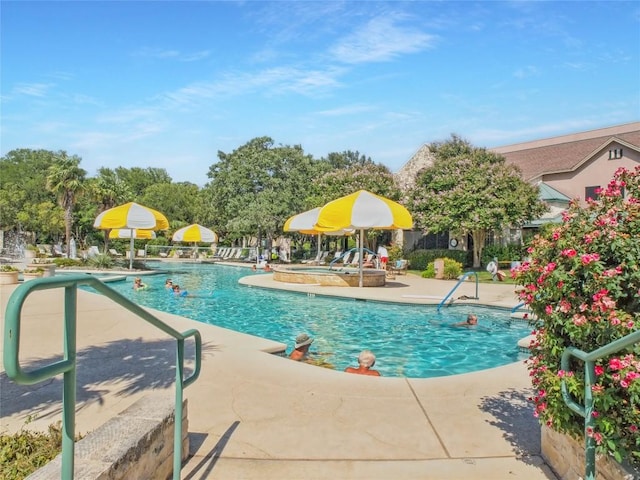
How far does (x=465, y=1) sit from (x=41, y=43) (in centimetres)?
1143

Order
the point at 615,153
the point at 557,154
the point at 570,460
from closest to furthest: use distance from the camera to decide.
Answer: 1. the point at 570,460
2. the point at 615,153
3. the point at 557,154

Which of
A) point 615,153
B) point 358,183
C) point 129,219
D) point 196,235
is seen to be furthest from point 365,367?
point 615,153

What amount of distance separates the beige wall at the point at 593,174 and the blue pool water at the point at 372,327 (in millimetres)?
22526

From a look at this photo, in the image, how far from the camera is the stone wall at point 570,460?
2.55m

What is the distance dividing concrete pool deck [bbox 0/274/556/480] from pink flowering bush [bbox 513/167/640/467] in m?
0.85

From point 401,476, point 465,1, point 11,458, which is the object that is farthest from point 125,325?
point 465,1

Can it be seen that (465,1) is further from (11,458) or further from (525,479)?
(11,458)

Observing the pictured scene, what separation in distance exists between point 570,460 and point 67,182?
35439 mm

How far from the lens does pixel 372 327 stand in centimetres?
1148

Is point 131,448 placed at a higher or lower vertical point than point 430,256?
lower

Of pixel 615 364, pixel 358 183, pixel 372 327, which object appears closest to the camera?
pixel 615 364

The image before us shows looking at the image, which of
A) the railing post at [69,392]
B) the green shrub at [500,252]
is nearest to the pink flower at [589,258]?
the railing post at [69,392]

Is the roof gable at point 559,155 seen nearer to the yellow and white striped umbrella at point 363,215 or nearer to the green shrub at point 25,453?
the yellow and white striped umbrella at point 363,215

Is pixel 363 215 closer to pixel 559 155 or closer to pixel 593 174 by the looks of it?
pixel 593 174
